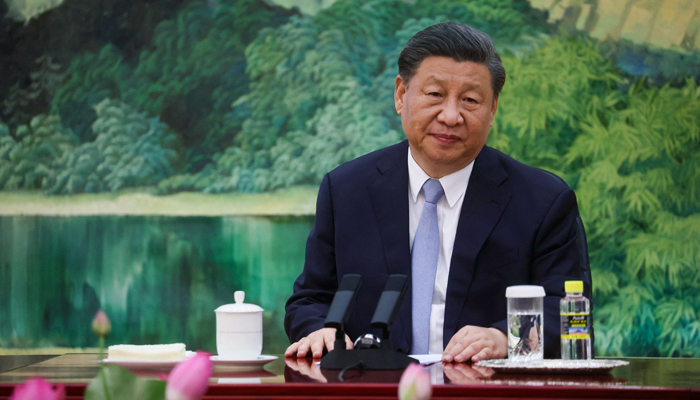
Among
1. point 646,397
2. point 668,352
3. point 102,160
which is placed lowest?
point 668,352

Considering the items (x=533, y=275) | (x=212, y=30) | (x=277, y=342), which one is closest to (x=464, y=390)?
(x=533, y=275)

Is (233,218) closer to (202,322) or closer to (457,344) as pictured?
(202,322)

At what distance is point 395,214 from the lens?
1.88 m

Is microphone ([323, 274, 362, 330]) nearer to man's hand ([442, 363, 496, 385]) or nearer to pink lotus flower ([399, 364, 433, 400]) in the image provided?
man's hand ([442, 363, 496, 385])

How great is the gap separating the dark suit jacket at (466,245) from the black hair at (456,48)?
241mm

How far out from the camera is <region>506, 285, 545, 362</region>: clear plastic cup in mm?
1398

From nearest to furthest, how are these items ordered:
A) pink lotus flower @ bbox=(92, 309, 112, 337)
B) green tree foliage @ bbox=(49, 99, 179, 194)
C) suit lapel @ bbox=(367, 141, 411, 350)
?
pink lotus flower @ bbox=(92, 309, 112, 337), suit lapel @ bbox=(367, 141, 411, 350), green tree foliage @ bbox=(49, 99, 179, 194)

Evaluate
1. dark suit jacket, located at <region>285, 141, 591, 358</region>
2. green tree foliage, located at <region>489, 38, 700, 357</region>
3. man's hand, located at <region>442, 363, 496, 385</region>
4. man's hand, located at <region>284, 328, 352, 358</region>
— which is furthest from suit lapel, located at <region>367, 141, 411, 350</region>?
green tree foliage, located at <region>489, 38, 700, 357</region>

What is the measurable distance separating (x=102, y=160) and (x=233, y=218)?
32.9 inches

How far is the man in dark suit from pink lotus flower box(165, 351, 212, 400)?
131cm

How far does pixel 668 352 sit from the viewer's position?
421cm

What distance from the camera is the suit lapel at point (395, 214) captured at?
1772 mm

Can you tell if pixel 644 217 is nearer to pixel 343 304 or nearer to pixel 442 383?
pixel 343 304

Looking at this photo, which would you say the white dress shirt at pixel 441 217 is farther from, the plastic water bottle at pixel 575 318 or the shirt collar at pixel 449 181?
Answer: the plastic water bottle at pixel 575 318
